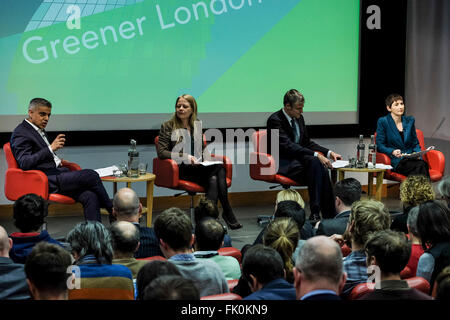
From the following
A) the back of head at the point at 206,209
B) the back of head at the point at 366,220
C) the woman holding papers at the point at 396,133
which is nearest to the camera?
the back of head at the point at 366,220

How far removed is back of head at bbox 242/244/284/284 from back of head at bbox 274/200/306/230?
3.79ft

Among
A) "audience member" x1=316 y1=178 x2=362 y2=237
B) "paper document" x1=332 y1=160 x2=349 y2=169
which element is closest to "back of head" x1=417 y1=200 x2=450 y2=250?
"audience member" x1=316 y1=178 x2=362 y2=237

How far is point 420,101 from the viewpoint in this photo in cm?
703

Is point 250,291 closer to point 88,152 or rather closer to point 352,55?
point 88,152

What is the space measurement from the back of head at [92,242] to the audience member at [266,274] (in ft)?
2.09

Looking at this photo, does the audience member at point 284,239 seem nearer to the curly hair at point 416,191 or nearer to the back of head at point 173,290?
the back of head at point 173,290

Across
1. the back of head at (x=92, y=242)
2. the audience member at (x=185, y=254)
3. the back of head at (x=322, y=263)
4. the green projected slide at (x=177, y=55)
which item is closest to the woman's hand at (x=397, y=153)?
the green projected slide at (x=177, y=55)

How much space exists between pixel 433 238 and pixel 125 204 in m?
1.73

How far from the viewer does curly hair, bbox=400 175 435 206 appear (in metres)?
3.80

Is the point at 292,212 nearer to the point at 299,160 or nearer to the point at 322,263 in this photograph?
the point at 322,263

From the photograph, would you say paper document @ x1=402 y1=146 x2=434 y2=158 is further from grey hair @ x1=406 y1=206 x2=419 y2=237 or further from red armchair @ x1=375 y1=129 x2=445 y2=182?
grey hair @ x1=406 y1=206 x2=419 y2=237

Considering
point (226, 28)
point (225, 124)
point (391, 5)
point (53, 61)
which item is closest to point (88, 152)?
point (53, 61)

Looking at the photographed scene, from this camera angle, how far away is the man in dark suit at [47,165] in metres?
4.78

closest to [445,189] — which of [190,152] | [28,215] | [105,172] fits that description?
[190,152]
